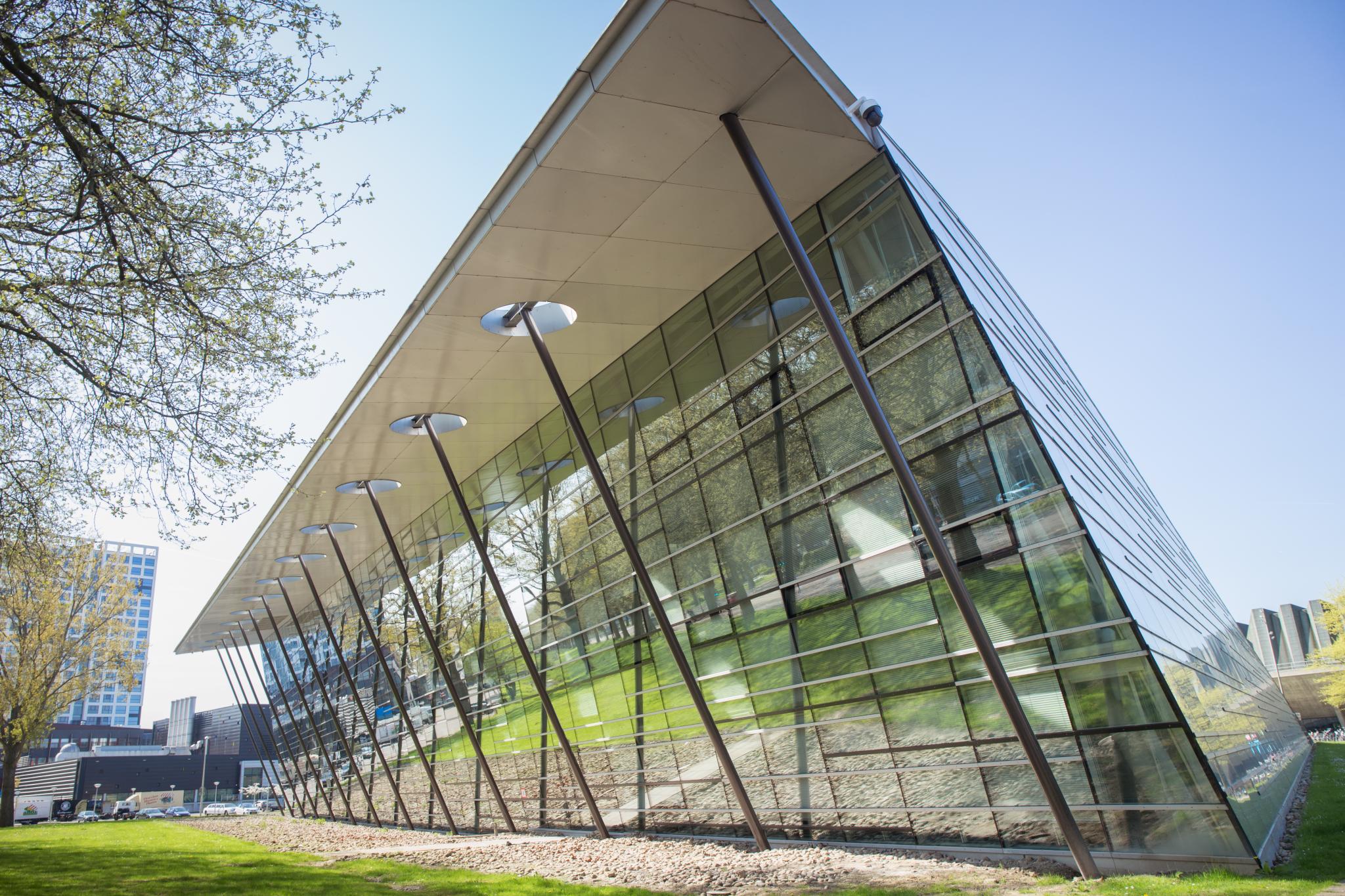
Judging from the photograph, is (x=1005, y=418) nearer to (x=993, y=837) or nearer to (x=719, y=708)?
(x=993, y=837)

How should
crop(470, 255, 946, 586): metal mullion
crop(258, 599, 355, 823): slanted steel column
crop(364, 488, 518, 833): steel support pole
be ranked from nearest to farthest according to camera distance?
crop(470, 255, 946, 586): metal mullion → crop(364, 488, 518, 833): steel support pole → crop(258, 599, 355, 823): slanted steel column

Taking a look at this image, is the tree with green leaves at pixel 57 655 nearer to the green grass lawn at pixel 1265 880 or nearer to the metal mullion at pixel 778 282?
the metal mullion at pixel 778 282

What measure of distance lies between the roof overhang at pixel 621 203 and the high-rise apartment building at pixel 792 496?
0.14 feet

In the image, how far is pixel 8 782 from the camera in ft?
115

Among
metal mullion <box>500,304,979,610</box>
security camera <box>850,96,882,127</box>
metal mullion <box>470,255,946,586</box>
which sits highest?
security camera <box>850,96,882,127</box>

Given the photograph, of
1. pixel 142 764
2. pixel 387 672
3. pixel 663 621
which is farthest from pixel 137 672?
pixel 142 764

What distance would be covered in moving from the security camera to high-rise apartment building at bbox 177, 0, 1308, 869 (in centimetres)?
3

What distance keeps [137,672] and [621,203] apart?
3887cm

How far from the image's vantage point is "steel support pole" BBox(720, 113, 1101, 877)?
272 inches

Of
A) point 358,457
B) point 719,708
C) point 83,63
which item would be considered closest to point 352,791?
point 358,457

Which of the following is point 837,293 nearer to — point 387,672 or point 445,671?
point 445,671

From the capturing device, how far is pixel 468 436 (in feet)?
56.4

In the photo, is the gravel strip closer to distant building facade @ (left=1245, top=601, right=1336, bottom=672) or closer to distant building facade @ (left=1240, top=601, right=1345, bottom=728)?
distant building facade @ (left=1240, top=601, right=1345, bottom=728)

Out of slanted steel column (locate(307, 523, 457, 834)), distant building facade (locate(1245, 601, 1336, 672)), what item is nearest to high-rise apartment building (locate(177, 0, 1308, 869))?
slanted steel column (locate(307, 523, 457, 834))
